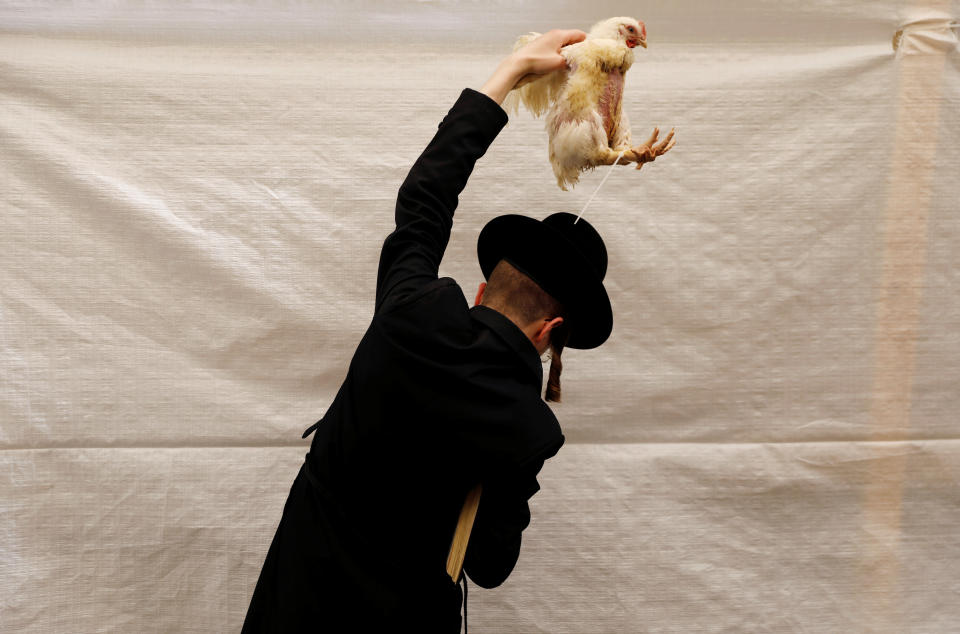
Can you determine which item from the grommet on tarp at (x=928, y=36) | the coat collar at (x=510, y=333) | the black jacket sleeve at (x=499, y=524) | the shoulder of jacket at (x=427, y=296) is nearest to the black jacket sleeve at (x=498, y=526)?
the black jacket sleeve at (x=499, y=524)

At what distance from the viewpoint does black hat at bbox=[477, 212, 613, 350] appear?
0.97 metres

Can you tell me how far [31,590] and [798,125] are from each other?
6.06 ft

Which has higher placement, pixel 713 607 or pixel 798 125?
pixel 798 125

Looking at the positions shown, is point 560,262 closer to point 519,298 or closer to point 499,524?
point 519,298

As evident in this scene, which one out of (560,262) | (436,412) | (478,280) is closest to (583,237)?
(560,262)

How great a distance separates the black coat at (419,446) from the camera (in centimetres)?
94

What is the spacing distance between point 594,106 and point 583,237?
0.60 ft

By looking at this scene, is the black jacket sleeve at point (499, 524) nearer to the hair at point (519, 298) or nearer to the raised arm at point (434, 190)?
the hair at point (519, 298)

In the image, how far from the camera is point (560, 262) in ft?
3.21

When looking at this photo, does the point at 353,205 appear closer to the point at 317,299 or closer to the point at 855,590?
the point at 317,299

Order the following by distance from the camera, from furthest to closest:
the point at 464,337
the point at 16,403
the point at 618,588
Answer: the point at 618,588 → the point at 16,403 → the point at 464,337

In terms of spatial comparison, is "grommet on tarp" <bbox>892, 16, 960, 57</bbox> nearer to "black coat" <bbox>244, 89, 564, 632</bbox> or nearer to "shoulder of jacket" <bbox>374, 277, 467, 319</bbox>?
"black coat" <bbox>244, 89, 564, 632</bbox>

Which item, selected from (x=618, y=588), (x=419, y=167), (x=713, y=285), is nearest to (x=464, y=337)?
(x=419, y=167)

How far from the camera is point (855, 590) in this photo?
5.29 ft
